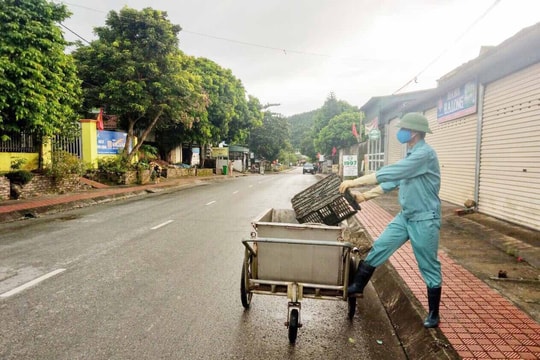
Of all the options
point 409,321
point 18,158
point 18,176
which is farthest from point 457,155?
point 18,158

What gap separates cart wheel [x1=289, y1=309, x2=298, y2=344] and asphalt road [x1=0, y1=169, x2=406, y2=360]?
0.23 ft

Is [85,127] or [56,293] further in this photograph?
[85,127]

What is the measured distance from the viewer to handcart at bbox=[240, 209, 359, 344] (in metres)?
3.57

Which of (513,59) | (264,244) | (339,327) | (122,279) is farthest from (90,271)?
(513,59)

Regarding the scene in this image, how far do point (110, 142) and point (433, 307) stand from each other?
22.5 m

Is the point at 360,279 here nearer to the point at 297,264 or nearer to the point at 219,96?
the point at 297,264

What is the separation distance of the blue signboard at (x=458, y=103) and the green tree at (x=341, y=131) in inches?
1099

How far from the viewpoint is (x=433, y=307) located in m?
3.56

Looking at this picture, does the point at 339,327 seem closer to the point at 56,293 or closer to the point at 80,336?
the point at 80,336

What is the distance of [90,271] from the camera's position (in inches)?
220

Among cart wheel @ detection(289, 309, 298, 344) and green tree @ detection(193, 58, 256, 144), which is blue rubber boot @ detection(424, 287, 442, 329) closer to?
cart wheel @ detection(289, 309, 298, 344)

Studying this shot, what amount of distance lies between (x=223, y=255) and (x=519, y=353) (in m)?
4.53

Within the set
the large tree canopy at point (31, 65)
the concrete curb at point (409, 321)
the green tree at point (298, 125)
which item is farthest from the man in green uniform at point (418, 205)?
the green tree at point (298, 125)

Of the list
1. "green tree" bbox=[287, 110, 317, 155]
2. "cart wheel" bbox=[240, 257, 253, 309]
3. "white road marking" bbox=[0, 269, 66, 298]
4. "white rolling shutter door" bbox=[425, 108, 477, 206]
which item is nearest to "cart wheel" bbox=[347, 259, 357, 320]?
"cart wheel" bbox=[240, 257, 253, 309]
